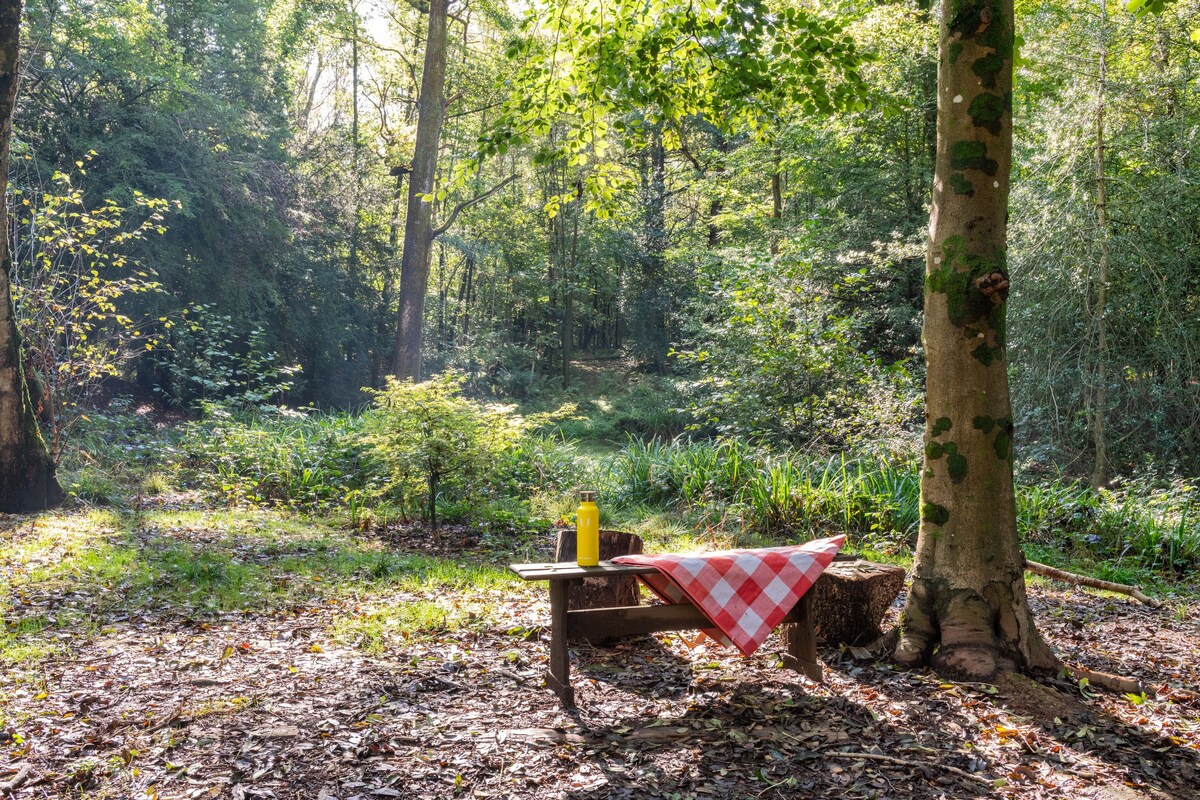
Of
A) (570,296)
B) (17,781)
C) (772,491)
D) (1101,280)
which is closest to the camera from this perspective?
(17,781)

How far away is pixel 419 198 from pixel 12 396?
7.83 meters

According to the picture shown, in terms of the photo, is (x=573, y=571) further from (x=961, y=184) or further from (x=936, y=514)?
(x=961, y=184)

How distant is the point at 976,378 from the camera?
3.75 metres

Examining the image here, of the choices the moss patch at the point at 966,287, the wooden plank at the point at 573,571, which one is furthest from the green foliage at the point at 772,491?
the wooden plank at the point at 573,571

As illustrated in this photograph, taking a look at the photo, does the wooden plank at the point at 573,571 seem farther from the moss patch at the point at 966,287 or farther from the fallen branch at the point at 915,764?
the moss patch at the point at 966,287

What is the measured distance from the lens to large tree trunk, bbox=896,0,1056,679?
370 centimetres

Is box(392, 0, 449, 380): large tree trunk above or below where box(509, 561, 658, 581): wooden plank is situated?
above

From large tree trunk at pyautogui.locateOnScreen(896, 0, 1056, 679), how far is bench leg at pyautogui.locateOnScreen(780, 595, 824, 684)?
0.48 meters

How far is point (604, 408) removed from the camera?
22.9m

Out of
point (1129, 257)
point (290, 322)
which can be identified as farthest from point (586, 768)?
point (290, 322)

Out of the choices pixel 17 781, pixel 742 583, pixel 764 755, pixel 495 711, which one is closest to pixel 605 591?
pixel 742 583

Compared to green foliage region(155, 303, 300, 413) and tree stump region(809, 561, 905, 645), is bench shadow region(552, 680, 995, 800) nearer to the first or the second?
tree stump region(809, 561, 905, 645)

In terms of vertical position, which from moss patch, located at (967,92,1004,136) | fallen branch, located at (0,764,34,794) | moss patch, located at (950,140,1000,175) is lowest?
fallen branch, located at (0,764,34,794)

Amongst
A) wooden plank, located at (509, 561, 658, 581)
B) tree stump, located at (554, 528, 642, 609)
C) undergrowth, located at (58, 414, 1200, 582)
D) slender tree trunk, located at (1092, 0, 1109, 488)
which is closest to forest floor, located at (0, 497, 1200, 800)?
tree stump, located at (554, 528, 642, 609)
